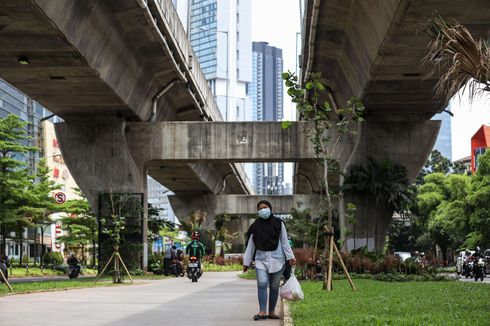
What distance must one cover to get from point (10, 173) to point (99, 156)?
1660 centimetres

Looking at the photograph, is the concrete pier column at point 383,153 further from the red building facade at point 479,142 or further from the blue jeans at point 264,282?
the red building facade at point 479,142

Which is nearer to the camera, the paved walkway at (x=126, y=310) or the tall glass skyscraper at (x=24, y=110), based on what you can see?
the paved walkway at (x=126, y=310)

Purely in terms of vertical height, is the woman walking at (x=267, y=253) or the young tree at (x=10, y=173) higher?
the young tree at (x=10, y=173)

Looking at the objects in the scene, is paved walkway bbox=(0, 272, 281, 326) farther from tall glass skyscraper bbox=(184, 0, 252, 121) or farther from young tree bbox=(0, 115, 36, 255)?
tall glass skyscraper bbox=(184, 0, 252, 121)

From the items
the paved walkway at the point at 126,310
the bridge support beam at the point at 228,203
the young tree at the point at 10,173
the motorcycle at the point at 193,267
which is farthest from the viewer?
the bridge support beam at the point at 228,203

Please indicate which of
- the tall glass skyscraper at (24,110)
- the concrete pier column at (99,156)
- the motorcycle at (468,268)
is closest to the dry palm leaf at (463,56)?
the concrete pier column at (99,156)

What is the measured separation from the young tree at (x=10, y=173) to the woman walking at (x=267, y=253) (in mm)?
37376

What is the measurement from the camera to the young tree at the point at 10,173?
4750 centimetres

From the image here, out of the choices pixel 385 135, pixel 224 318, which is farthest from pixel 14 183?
pixel 224 318

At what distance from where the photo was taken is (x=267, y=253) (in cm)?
1192

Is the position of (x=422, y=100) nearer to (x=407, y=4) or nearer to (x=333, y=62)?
(x=333, y=62)

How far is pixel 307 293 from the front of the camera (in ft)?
55.0

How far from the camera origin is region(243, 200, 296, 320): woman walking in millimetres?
11891

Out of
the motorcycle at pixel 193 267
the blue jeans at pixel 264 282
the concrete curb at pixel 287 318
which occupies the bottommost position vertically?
the motorcycle at pixel 193 267
